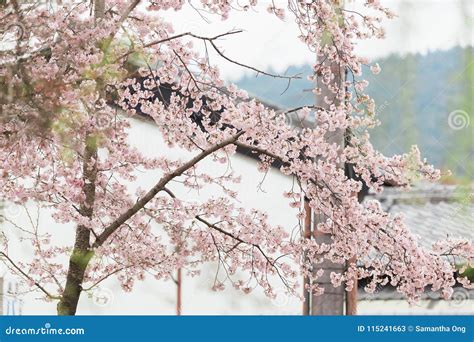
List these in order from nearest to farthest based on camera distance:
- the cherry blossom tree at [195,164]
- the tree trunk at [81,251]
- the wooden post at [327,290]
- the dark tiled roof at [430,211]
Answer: the cherry blossom tree at [195,164]
the tree trunk at [81,251]
the wooden post at [327,290]
the dark tiled roof at [430,211]

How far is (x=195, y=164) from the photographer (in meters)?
3.50

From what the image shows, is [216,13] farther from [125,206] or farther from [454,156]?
[454,156]

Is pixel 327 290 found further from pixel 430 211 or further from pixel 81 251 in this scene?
pixel 430 211

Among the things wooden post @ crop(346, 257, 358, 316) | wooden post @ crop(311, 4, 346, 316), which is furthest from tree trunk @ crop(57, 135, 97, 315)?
wooden post @ crop(346, 257, 358, 316)

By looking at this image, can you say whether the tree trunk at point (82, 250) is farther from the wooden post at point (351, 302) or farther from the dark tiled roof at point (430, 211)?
the dark tiled roof at point (430, 211)

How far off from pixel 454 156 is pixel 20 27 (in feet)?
5.98

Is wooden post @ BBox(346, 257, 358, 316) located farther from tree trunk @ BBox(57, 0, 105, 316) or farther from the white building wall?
tree trunk @ BBox(57, 0, 105, 316)

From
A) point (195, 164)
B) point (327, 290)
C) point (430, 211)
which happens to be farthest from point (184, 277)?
point (430, 211)

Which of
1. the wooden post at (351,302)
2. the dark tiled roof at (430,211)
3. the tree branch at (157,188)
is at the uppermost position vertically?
the dark tiled roof at (430,211)

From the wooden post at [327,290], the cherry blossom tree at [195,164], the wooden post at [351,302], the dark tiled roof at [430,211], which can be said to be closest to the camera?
the cherry blossom tree at [195,164]

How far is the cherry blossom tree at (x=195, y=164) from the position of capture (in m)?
3.13

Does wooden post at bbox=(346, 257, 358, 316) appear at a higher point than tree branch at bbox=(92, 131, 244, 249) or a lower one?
lower

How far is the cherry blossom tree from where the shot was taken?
3.13 m

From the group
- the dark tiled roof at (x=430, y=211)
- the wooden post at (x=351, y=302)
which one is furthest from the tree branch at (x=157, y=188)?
the dark tiled roof at (x=430, y=211)
